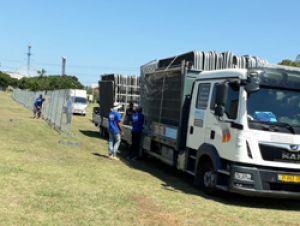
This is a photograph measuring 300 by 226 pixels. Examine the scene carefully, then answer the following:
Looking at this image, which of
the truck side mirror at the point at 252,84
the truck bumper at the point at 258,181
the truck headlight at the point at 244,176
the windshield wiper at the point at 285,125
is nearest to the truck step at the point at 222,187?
the truck bumper at the point at 258,181

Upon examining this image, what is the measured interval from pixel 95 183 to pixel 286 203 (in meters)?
4.05

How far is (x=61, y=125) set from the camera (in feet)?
83.2

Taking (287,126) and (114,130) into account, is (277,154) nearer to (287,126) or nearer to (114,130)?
(287,126)

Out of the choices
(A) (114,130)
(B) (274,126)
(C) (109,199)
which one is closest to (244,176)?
(B) (274,126)

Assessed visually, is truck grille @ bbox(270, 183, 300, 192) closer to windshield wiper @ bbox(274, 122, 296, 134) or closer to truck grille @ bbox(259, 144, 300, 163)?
truck grille @ bbox(259, 144, 300, 163)

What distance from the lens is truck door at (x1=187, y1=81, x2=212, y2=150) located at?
467 inches

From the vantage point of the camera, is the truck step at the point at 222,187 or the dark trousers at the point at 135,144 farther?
the dark trousers at the point at 135,144

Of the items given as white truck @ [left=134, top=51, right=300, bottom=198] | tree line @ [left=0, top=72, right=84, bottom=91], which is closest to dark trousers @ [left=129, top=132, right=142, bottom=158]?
white truck @ [left=134, top=51, right=300, bottom=198]

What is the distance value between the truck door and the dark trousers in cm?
440

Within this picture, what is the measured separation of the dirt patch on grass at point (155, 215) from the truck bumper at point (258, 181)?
1.52 meters

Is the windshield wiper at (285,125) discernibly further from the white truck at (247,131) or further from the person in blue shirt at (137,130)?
the person in blue shirt at (137,130)

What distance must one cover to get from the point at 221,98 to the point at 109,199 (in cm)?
287

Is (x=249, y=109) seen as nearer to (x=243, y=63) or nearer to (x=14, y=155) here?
(x=243, y=63)

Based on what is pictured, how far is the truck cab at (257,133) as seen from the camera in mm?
10188
